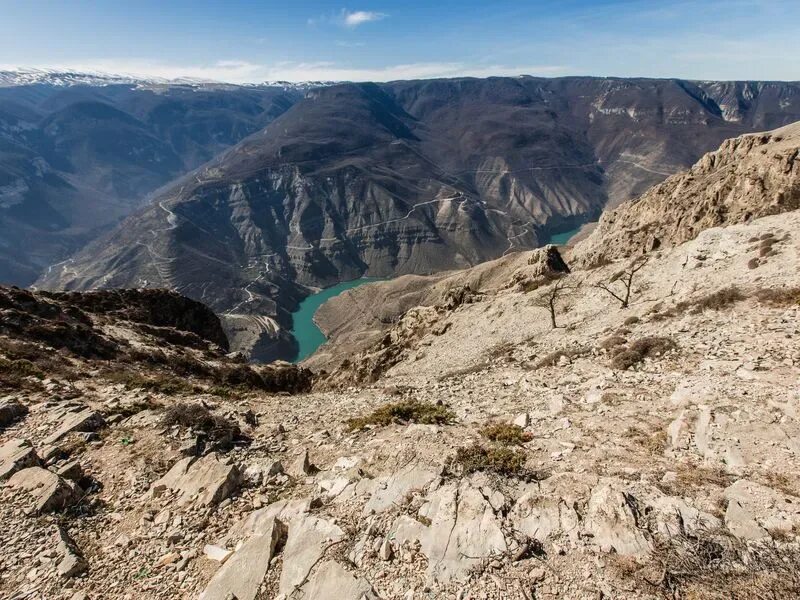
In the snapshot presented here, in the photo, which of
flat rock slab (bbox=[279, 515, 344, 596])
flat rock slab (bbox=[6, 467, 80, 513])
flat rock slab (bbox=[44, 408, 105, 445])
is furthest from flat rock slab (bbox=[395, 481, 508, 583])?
flat rock slab (bbox=[44, 408, 105, 445])

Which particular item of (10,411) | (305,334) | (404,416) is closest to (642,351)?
(404,416)

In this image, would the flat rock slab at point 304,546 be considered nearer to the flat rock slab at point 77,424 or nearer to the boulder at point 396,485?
the boulder at point 396,485

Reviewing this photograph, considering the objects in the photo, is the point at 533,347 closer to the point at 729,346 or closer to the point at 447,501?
the point at 729,346

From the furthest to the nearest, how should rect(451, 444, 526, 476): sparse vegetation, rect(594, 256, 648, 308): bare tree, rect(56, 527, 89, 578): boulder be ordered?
rect(594, 256, 648, 308): bare tree, rect(451, 444, 526, 476): sparse vegetation, rect(56, 527, 89, 578): boulder

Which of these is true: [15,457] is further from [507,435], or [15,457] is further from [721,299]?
[721,299]

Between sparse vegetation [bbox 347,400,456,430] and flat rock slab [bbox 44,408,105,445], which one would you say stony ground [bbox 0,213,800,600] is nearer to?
flat rock slab [bbox 44,408,105,445]
